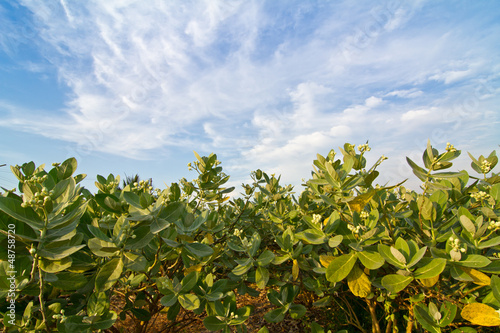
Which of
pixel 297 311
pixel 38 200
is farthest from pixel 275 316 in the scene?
pixel 38 200

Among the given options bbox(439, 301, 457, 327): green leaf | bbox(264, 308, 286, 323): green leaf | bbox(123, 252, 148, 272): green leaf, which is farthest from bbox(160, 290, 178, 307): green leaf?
bbox(439, 301, 457, 327): green leaf

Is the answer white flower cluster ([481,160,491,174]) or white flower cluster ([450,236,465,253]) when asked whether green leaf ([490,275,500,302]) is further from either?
white flower cluster ([481,160,491,174])

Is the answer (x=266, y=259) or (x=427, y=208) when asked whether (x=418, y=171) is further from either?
(x=266, y=259)

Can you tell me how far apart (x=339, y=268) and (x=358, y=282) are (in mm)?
233

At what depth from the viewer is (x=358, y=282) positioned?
183 cm

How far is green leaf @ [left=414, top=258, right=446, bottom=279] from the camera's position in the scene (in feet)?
4.89

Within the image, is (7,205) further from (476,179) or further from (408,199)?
(476,179)


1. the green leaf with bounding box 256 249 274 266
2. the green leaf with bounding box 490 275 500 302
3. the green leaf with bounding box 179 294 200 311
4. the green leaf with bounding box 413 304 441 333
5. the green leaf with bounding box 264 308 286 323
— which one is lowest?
the green leaf with bounding box 413 304 441 333

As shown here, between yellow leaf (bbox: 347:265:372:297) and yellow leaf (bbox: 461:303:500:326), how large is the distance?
511mm

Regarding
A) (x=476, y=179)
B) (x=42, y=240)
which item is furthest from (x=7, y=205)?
(x=476, y=179)

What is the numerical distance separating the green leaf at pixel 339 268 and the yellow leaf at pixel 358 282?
166mm

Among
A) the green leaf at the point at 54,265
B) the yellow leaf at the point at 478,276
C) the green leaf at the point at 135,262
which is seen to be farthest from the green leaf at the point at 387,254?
the green leaf at the point at 54,265

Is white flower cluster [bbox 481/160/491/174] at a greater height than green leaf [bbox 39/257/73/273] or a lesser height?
greater

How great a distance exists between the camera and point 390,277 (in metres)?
1.61
